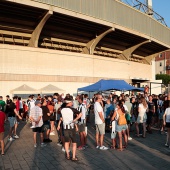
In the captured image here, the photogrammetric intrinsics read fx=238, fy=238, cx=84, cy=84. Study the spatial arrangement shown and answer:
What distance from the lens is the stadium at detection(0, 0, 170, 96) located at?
68.5ft

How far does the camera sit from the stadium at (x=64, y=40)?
20.9 metres

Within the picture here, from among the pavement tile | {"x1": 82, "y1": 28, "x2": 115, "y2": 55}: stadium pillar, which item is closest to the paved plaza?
the pavement tile

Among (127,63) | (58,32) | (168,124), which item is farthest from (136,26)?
(168,124)

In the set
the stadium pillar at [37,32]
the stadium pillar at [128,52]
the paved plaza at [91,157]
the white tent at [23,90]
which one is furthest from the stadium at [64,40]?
the paved plaza at [91,157]

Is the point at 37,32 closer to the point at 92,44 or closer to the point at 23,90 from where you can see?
the point at 23,90

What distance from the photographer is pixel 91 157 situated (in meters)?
7.43

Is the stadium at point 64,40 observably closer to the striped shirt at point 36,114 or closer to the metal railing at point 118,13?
the metal railing at point 118,13

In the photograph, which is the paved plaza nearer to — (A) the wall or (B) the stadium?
(A) the wall

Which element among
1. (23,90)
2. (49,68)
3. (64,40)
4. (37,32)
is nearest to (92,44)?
(64,40)

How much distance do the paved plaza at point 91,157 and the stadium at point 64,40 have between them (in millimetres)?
12508

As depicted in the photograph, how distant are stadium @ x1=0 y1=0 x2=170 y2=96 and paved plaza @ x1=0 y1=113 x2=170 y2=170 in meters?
12.5

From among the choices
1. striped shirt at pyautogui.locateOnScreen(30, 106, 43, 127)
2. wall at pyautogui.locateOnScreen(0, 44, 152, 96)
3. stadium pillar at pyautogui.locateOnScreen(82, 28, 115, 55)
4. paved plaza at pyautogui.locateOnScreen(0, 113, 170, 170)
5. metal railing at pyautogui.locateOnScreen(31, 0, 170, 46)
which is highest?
metal railing at pyautogui.locateOnScreen(31, 0, 170, 46)

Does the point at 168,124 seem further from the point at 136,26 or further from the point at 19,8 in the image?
the point at 136,26

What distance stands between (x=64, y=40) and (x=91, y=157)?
21236 mm
